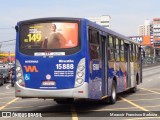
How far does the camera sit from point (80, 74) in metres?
12.4

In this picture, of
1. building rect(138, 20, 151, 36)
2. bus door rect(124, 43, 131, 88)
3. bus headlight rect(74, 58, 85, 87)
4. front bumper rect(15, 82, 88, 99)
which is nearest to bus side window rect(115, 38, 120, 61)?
bus door rect(124, 43, 131, 88)

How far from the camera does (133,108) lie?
14047 mm

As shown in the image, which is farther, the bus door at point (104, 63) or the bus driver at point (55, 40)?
the bus door at point (104, 63)

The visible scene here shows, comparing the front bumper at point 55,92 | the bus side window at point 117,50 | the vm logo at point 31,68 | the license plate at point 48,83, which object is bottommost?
the front bumper at point 55,92

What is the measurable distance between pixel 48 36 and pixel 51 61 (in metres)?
0.82

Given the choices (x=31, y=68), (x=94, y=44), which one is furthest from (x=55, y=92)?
(x=94, y=44)

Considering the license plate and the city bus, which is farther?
the license plate

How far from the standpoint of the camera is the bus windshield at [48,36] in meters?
12.7

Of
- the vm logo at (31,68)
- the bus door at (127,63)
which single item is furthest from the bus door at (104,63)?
the bus door at (127,63)

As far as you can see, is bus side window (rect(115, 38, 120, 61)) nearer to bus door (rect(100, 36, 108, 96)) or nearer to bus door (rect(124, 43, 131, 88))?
bus door (rect(124, 43, 131, 88))

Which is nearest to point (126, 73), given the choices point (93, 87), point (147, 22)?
point (93, 87)

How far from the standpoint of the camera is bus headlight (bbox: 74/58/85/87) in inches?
489

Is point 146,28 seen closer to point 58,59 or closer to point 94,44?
point 94,44

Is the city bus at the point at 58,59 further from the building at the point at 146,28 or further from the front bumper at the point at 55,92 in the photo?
the building at the point at 146,28
